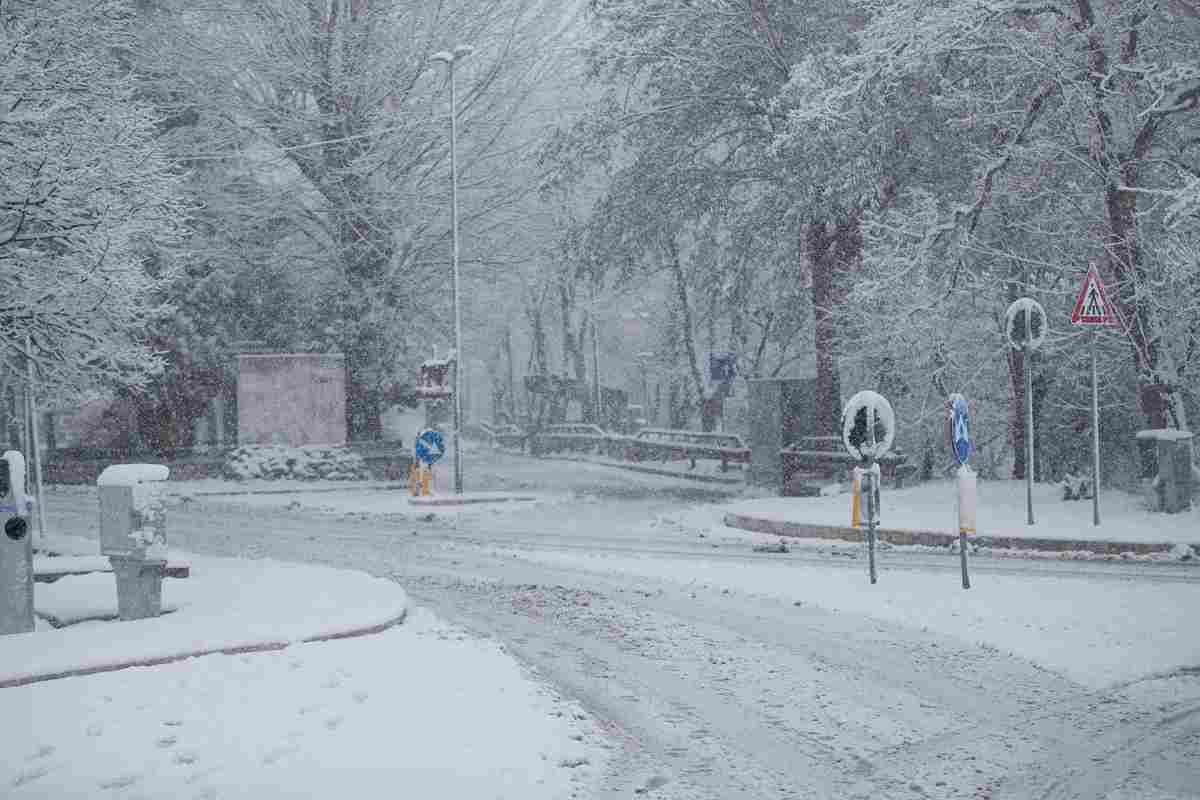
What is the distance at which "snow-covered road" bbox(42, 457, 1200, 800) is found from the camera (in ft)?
19.3

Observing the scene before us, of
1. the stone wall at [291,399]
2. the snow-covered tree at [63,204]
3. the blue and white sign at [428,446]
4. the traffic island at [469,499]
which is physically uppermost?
the snow-covered tree at [63,204]

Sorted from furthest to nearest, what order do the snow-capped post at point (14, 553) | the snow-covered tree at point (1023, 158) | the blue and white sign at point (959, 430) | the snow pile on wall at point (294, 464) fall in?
the snow pile on wall at point (294, 464), the snow-covered tree at point (1023, 158), the blue and white sign at point (959, 430), the snow-capped post at point (14, 553)

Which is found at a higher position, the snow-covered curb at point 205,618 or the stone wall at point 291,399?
the stone wall at point 291,399

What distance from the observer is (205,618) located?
9.21 meters

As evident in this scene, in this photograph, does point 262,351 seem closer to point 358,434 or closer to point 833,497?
point 358,434

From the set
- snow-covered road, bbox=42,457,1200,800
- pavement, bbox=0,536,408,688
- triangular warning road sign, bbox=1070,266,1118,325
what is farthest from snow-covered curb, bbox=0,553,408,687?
triangular warning road sign, bbox=1070,266,1118,325

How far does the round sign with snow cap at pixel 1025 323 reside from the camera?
14.9 meters

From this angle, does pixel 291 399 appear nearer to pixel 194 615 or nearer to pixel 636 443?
pixel 636 443

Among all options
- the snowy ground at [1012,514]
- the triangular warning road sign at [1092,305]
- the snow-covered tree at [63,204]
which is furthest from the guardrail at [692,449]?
the snow-covered tree at [63,204]

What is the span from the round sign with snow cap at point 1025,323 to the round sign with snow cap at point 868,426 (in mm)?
4081

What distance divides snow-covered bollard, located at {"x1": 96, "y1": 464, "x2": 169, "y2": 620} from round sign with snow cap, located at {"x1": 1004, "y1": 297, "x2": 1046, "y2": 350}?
10387 mm

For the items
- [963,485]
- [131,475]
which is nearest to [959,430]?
[963,485]

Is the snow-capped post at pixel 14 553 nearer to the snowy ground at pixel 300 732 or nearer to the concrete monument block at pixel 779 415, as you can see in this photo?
the snowy ground at pixel 300 732

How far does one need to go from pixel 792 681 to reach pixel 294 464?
→ 22.6m
